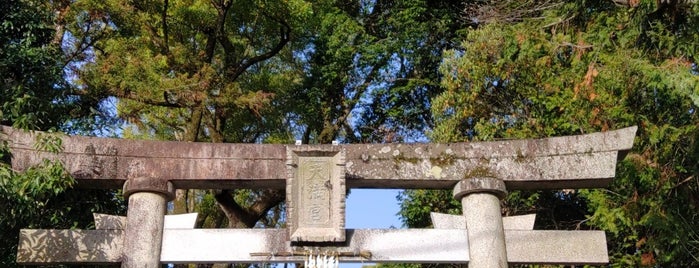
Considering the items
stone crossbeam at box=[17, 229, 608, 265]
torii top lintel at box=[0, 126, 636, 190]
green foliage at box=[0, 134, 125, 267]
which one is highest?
torii top lintel at box=[0, 126, 636, 190]

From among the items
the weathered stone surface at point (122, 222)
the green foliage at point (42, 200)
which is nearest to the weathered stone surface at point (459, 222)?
the weathered stone surface at point (122, 222)

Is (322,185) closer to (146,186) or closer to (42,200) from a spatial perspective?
(146,186)

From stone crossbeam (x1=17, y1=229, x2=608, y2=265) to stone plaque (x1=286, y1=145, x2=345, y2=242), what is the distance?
0.19m

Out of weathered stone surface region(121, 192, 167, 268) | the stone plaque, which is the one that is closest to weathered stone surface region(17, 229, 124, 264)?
weathered stone surface region(121, 192, 167, 268)

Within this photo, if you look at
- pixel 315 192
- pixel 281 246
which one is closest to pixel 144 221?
pixel 281 246

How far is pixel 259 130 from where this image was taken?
16.9 metres

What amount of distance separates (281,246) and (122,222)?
171cm

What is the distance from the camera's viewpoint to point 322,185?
7652mm

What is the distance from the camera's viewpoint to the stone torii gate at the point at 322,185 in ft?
24.4

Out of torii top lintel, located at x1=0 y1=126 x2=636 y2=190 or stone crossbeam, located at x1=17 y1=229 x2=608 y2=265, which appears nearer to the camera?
stone crossbeam, located at x1=17 y1=229 x2=608 y2=265

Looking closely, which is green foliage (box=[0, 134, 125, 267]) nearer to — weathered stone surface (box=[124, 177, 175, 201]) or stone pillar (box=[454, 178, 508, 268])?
weathered stone surface (box=[124, 177, 175, 201])

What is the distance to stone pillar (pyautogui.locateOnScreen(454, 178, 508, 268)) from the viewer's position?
24.9 feet

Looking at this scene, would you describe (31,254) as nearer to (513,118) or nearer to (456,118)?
(456,118)

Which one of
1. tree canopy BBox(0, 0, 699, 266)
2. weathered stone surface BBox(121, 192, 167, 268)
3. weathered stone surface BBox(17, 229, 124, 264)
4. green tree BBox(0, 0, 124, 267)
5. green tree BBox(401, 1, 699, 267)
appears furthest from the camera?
tree canopy BBox(0, 0, 699, 266)
